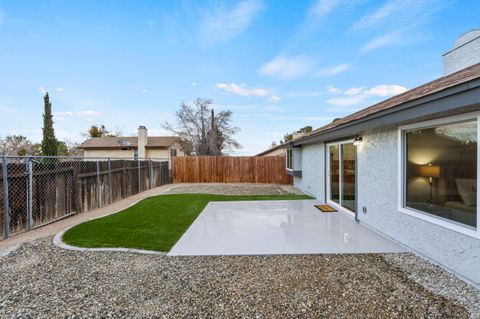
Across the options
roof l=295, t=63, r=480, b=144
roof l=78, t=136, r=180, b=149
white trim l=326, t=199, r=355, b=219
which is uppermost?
roof l=78, t=136, r=180, b=149

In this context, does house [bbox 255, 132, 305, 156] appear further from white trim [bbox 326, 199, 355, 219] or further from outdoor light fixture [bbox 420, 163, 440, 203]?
outdoor light fixture [bbox 420, 163, 440, 203]

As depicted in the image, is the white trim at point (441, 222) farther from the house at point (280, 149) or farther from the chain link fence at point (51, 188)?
the house at point (280, 149)

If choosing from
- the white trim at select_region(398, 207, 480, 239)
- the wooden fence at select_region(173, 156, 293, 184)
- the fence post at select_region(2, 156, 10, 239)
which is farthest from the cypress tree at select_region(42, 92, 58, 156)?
the white trim at select_region(398, 207, 480, 239)

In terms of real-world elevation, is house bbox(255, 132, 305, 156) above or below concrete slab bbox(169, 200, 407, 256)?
above

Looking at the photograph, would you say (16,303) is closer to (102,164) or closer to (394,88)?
(102,164)

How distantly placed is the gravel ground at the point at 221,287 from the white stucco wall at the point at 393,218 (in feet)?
0.94

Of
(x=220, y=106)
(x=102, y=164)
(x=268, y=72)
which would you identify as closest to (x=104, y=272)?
(x=102, y=164)

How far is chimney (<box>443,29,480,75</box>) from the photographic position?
213 inches

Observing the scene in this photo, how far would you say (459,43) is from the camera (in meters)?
5.86

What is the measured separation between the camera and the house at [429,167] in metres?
2.99

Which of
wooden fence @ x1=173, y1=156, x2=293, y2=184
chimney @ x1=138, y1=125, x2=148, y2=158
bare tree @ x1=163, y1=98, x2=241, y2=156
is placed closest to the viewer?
A: wooden fence @ x1=173, y1=156, x2=293, y2=184

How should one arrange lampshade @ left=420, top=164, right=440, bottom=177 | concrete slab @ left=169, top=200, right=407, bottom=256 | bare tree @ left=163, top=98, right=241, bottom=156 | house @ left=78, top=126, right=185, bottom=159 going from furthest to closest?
bare tree @ left=163, top=98, right=241, bottom=156, house @ left=78, top=126, right=185, bottom=159, concrete slab @ left=169, top=200, right=407, bottom=256, lampshade @ left=420, top=164, right=440, bottom=177

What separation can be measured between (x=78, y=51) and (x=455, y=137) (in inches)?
518

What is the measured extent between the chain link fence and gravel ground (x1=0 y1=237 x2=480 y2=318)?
165 cm
